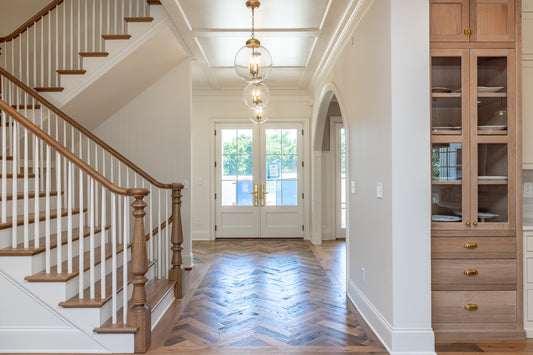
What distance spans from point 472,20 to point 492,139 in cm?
89

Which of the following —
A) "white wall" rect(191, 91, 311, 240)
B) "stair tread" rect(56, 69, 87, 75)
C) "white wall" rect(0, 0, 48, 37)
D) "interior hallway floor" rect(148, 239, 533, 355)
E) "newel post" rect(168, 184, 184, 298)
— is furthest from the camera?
"white wall" rect(191, 91, 311, 240)

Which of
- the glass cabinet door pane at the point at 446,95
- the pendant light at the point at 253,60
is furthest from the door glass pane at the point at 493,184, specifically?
the pendant light at the point at 253,60

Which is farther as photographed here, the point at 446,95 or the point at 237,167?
the point at 237,167

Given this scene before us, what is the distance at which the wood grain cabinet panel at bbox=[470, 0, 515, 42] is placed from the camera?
272 cm

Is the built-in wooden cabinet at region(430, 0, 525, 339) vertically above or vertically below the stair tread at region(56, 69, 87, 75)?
below

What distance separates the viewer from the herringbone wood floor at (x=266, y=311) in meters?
2.74

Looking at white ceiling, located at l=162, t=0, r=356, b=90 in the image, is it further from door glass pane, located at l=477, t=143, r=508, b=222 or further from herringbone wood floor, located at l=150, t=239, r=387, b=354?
herringbone wood floor, located at l=150, t=239, r=387, b=354

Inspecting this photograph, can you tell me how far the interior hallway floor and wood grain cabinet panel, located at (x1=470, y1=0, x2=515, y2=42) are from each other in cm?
226

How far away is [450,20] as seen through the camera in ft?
8.91

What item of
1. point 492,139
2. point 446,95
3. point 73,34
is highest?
point 73,34

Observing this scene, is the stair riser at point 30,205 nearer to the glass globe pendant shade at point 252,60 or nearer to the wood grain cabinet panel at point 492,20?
the glass globe pendant shade at point 252,60

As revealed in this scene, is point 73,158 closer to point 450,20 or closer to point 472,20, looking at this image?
point 450,20

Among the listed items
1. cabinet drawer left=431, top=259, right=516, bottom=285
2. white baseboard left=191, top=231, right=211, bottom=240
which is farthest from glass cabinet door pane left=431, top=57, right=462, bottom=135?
white baseboard left=191, top=231, right=211, bottom=240

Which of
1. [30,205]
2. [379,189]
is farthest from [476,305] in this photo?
[30,205]
